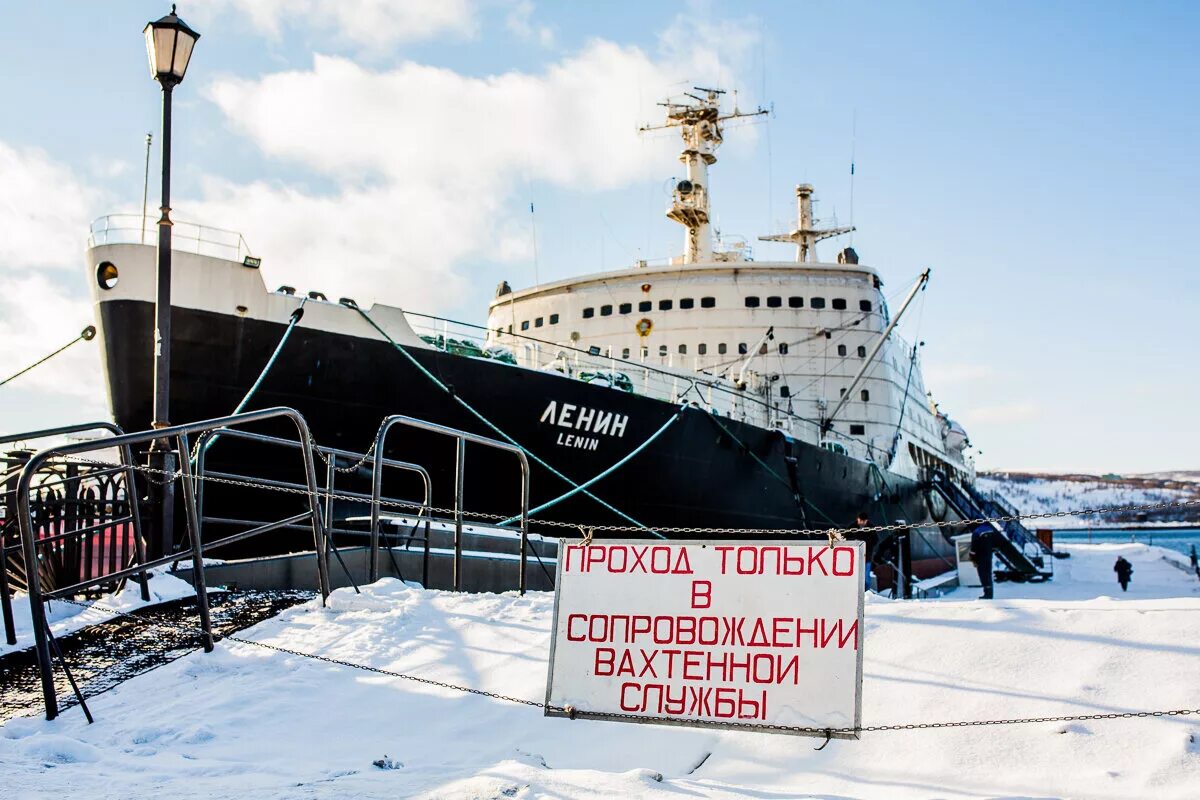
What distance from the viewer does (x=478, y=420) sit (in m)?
12.3

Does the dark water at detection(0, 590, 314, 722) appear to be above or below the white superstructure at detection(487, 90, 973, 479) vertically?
below

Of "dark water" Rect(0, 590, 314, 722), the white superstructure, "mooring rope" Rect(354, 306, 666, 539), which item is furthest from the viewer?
the white superstructure

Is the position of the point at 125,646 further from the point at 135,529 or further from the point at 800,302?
the point at 800,302

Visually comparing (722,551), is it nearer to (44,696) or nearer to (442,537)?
(44,696)

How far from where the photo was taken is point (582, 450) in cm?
1340

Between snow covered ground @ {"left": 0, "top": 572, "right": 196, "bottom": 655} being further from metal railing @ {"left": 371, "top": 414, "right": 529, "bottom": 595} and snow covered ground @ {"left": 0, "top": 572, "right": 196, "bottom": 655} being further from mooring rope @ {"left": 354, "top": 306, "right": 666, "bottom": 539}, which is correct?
mooring rope @ {"left": 354, "top": 306, "right": 666, "bottom": 539}

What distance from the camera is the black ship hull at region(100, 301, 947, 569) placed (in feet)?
35.4

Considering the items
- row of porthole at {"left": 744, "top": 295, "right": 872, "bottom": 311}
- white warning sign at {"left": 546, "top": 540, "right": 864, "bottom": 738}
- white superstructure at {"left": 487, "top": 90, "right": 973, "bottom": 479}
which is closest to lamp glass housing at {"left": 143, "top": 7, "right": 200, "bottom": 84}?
white warning sign at {"left": 546, "top": 540, "right": 864, "bottom": 738}

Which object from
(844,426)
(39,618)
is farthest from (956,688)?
(844,426)

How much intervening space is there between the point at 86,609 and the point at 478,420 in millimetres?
6577

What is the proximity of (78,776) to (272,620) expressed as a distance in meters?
2.24

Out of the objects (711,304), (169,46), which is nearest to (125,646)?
(169,46)

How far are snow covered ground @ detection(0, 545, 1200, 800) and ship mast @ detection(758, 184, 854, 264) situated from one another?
2651 centimetres

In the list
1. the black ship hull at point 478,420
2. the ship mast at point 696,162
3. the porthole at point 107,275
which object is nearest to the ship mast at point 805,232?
the ship mast at point 696,162
